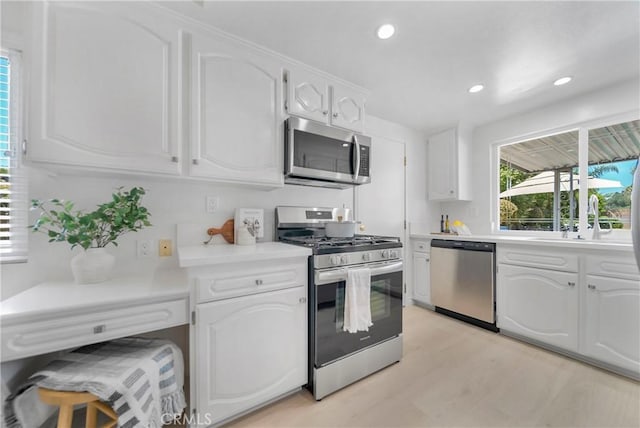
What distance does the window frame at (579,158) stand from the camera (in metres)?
2.19

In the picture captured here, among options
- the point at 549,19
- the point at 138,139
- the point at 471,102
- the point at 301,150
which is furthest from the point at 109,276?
the point at 471,102

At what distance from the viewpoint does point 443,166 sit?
3.18 m

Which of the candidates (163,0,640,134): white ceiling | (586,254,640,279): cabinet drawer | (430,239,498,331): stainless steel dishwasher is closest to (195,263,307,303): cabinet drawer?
(163,0,640,134): white ceiling

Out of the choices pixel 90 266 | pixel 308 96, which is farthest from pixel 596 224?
pixel 90 266

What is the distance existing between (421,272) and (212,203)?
2.51m

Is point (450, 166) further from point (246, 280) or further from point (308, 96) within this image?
point (246, 280)

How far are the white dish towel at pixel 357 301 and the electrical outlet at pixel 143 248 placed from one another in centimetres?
130

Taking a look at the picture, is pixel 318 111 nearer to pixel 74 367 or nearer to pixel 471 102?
pixel 471 102

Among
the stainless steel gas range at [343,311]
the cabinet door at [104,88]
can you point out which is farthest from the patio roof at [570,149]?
the cabinet door at [104,88]

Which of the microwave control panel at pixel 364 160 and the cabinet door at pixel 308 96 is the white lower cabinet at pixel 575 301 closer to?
the microwave control panel at pixel 364 160

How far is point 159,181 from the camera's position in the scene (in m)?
1.59

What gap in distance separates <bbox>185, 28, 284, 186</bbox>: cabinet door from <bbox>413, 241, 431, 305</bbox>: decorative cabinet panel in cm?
210

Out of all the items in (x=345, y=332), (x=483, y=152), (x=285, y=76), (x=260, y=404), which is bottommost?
(x=260, y=404)

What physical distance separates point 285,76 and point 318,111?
13.3 inches
